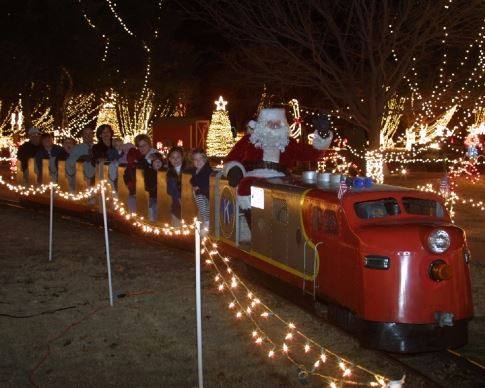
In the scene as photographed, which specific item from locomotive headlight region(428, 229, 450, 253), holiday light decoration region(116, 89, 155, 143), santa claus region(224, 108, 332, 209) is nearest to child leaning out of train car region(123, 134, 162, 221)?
santa claus region(224, 108, 332, 209)

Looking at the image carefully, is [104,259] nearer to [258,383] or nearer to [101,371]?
[101,371]

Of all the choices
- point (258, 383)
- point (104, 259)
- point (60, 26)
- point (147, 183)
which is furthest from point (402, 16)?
point (60, 26)

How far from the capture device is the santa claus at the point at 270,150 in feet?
32.6

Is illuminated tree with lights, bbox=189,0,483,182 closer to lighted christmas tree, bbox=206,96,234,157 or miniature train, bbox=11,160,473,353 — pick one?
miniature train, bbox=11,160,473,353

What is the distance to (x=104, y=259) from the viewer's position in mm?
11141

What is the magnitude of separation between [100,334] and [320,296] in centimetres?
224

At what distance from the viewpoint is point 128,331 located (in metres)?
7.44

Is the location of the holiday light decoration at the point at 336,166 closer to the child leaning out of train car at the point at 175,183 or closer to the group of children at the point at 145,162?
the group of children at the point at 145,162

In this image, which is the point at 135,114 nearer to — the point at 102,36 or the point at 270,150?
the point at 102,36

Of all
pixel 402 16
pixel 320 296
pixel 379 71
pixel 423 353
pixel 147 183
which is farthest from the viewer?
pixel 379 71

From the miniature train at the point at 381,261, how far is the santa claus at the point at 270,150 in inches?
74.0

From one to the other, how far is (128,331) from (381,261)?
276 centimetres

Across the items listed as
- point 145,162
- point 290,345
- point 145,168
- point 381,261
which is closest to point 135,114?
point 145,162

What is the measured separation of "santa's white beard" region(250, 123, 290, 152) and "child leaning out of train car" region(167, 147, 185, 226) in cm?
203
